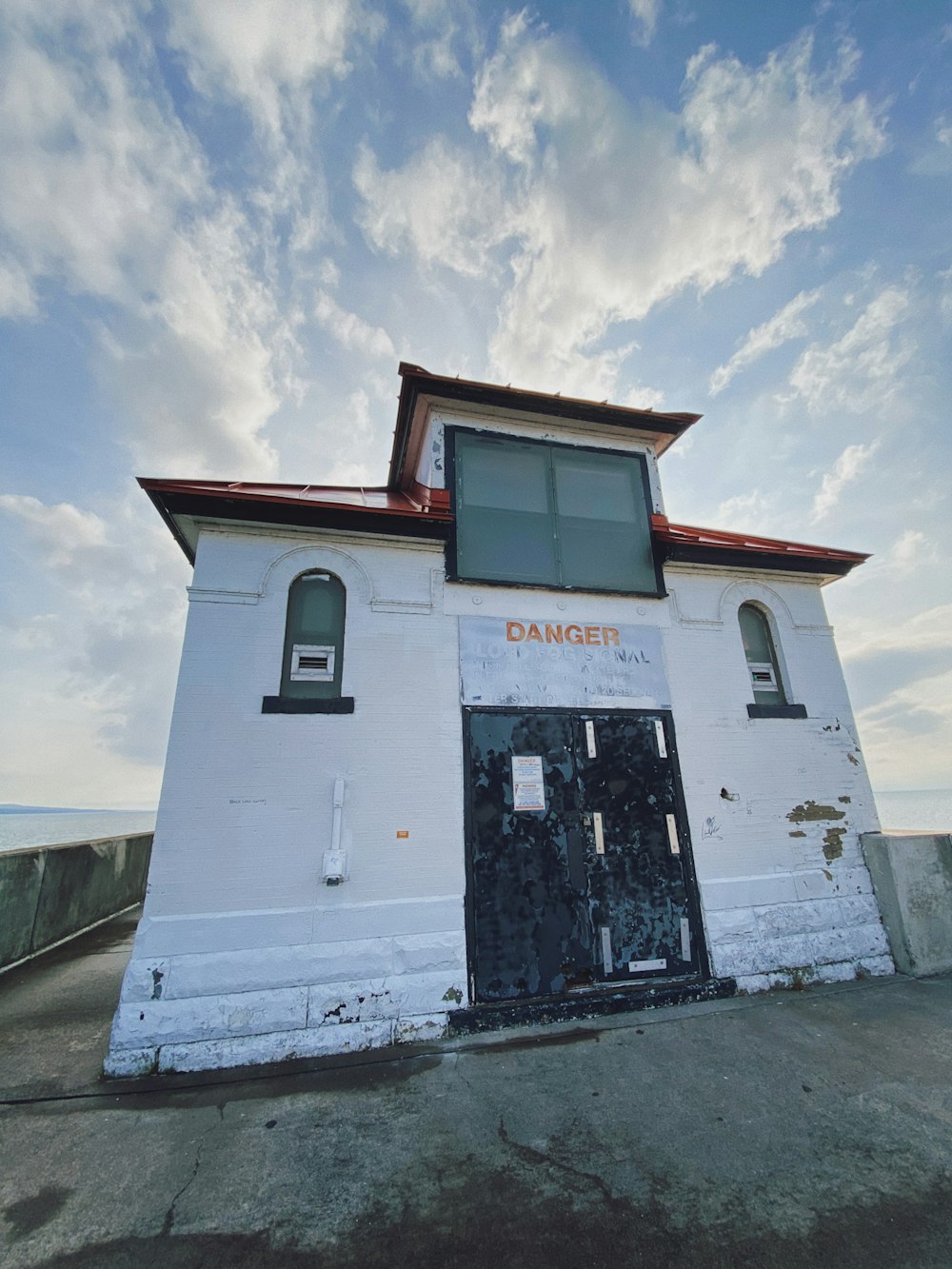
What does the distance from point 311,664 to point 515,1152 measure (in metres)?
4.38

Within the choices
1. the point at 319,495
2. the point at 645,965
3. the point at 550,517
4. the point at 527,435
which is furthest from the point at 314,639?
the point at 645,965

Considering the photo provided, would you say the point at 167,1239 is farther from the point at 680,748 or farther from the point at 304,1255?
the point at 680,748

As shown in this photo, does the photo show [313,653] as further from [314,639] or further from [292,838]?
[292,838]

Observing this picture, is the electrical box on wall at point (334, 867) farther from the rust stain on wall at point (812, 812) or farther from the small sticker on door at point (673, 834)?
the rust stain on wall at point (812, 812)

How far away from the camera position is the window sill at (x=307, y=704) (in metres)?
5.36

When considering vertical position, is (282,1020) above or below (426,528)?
below

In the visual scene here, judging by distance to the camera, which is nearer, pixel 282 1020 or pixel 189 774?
pixel 282 1020

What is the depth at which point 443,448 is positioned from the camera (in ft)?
22.8

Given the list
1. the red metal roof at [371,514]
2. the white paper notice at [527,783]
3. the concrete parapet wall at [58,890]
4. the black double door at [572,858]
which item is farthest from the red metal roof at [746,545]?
the concrete parapet wall at [58,890]

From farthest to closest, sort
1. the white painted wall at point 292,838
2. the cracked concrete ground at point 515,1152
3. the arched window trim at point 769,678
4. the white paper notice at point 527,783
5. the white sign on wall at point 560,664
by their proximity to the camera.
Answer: the arched window trim at point 769,678 < the white sign on wall at point 560,664 < the white paper notice at point 527,783 < the white painted wall at point 292,838 < the cracked concrete ground at point 515,1152

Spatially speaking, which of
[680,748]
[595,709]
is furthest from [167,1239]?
[680,748]

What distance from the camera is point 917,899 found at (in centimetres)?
615

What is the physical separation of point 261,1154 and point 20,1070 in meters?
2.75

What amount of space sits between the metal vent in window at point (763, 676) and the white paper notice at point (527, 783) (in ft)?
11.2
